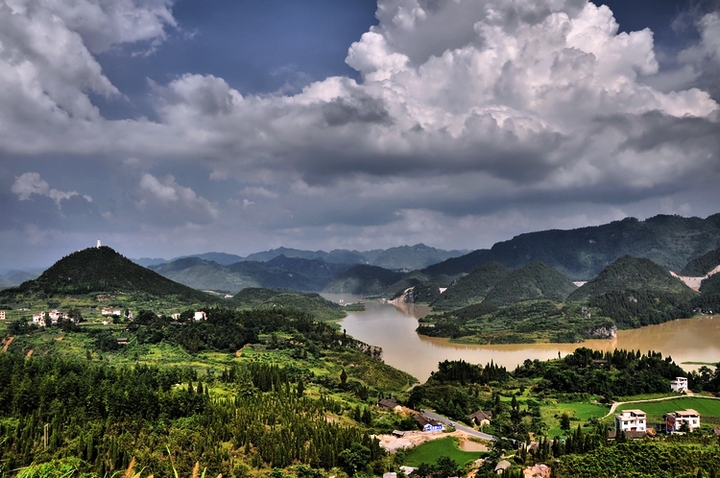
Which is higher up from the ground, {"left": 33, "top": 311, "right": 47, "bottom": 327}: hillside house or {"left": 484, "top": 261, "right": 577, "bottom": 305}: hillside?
{"left": 484, "top": 261, "right": 577, "bottom": 305}: hillside

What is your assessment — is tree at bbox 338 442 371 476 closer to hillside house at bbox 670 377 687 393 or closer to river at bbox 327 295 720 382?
hillside house at bbox 670 377 687 393

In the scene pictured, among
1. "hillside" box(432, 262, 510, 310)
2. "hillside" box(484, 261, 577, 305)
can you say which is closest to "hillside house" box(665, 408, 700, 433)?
"hillside" box(484, 261, 577, 305)

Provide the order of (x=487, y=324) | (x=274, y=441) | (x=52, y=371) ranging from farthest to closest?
(x=487, y=324) < (x=52, y=371) < (x=274, y=441)

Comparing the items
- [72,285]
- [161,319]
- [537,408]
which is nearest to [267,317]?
[161,319]

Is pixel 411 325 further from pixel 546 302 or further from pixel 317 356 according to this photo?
pixel 317 356

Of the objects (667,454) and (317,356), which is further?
(317,356)

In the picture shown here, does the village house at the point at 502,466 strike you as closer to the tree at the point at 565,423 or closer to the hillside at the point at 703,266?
the tree at the point at 565,423

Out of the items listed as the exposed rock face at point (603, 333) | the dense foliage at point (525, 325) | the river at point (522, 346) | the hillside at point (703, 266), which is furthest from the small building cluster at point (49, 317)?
the hillside at point (703, 266)

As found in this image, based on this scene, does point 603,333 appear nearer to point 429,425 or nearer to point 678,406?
point 678,406
